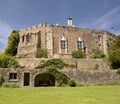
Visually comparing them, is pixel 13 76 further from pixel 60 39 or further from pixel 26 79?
pixel 60 39

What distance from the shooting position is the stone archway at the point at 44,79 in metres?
37.8

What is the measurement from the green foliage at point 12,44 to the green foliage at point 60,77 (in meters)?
23.3

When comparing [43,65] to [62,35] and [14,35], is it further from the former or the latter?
[14,35]

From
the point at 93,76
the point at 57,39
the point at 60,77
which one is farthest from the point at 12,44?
the point at 93,76

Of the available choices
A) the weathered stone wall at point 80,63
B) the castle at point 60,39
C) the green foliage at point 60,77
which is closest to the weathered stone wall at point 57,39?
the castle at point 60,39

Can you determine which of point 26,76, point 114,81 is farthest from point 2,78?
point 114,81

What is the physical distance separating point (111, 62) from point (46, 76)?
12.8m

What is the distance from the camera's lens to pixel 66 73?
36656 mm

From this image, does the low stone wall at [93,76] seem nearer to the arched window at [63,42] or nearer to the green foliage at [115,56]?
the green foliage at [115,56]

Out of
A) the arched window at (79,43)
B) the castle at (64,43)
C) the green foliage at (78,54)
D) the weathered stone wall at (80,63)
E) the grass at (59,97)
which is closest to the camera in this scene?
the grass at (59,97)

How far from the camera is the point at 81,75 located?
1465 inches

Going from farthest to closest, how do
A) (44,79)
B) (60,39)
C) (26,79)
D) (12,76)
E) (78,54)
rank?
(60,39) < (78,54) < (44,79) < (26,79) < (12,76)

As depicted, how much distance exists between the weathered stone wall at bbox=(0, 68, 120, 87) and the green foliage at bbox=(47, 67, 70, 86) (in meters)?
0.71

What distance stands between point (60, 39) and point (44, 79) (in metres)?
17.6
